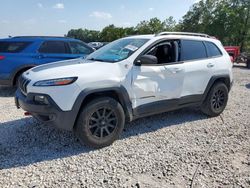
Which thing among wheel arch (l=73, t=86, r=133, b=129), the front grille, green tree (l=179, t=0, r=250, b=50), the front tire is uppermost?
green tree (l=179, t=0, r=250, b=50)

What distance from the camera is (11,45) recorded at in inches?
314

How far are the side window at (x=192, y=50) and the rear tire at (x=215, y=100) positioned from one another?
31.0 inches

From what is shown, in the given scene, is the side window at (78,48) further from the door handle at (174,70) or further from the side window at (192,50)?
the door handle at (174,70)

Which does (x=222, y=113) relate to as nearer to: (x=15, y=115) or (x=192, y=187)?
(x=192, y=187)

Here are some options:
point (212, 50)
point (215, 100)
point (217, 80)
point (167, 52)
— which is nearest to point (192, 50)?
point (167, 52)

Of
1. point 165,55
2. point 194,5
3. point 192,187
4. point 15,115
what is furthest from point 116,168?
point 194,5

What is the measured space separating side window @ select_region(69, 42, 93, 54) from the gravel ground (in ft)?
12.1

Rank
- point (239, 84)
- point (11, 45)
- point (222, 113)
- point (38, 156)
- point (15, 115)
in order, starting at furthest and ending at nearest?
point (239, 84)
point (11, 45)
point (222, 113)
point (15, 115)
point (38, 156)

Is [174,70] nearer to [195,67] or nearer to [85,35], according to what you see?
[195,67]

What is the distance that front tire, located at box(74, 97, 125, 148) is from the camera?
4.07 m

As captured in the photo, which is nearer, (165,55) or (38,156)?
(38,156)

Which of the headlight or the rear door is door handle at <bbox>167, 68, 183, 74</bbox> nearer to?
the rear door

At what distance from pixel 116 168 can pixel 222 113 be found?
145 inches

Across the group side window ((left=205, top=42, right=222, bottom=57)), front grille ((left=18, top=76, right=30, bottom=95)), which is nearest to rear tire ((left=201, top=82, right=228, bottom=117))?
side window ((left=205, top=42, right=222, bottom=57))
